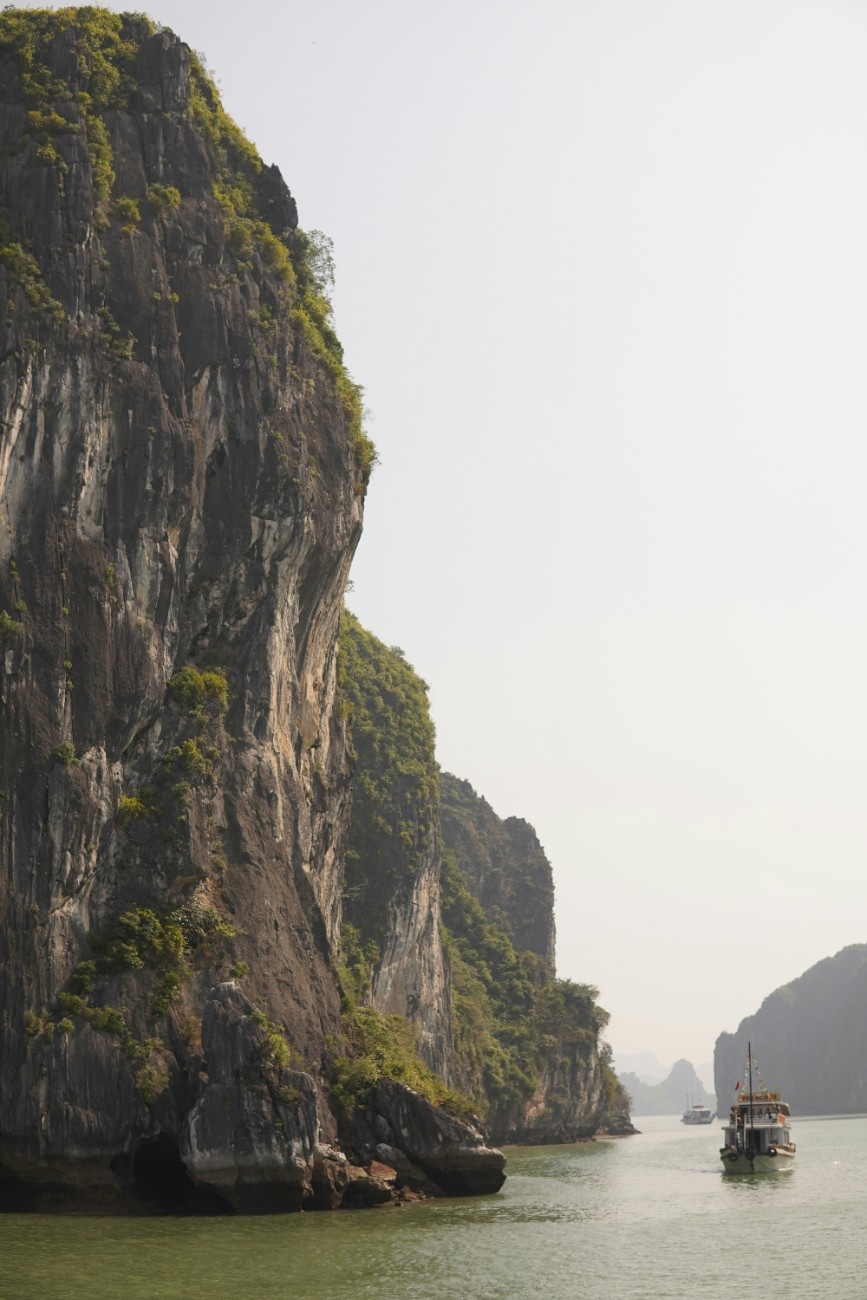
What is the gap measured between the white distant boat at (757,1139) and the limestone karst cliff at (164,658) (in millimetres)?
18111

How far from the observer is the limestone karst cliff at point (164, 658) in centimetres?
3994

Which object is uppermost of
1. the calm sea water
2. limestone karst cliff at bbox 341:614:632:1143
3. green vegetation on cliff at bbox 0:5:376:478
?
green vegetation on cliff at bbox 0:5:376:478

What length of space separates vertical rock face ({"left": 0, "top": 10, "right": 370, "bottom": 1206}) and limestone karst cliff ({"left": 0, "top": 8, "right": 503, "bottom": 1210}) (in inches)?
3.6

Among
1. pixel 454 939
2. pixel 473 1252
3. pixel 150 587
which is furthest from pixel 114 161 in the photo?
pixel 454 939

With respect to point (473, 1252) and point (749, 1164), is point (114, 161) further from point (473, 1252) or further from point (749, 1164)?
point (749, 1164)

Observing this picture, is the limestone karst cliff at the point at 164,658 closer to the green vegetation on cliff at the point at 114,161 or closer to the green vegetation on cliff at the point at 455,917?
the green vegetation on cliff at the point at 114,161

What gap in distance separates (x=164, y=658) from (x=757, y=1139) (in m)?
34.4

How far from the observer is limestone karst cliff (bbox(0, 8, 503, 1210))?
131 ft

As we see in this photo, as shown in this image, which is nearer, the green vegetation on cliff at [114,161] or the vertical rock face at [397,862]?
the green vegetation on cliff at [114,161]

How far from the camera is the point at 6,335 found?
4462 centimetres

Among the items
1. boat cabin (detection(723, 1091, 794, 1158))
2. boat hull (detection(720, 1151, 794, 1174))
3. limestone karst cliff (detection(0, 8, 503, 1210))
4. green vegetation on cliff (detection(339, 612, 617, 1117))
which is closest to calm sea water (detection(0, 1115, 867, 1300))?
limestone karst cliff (detection(0, 8, 503, 1210))

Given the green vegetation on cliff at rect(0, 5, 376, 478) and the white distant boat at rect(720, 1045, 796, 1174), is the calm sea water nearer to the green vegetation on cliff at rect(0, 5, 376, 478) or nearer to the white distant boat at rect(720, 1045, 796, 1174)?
the white distant boat at rect(720, 1045, 796, 1174)

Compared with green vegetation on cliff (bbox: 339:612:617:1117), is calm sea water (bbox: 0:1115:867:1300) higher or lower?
lower

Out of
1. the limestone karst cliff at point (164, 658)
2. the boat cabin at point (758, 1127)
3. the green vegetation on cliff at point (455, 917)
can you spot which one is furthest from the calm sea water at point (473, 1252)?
the green vegetation on cliff at point (455, 917)
